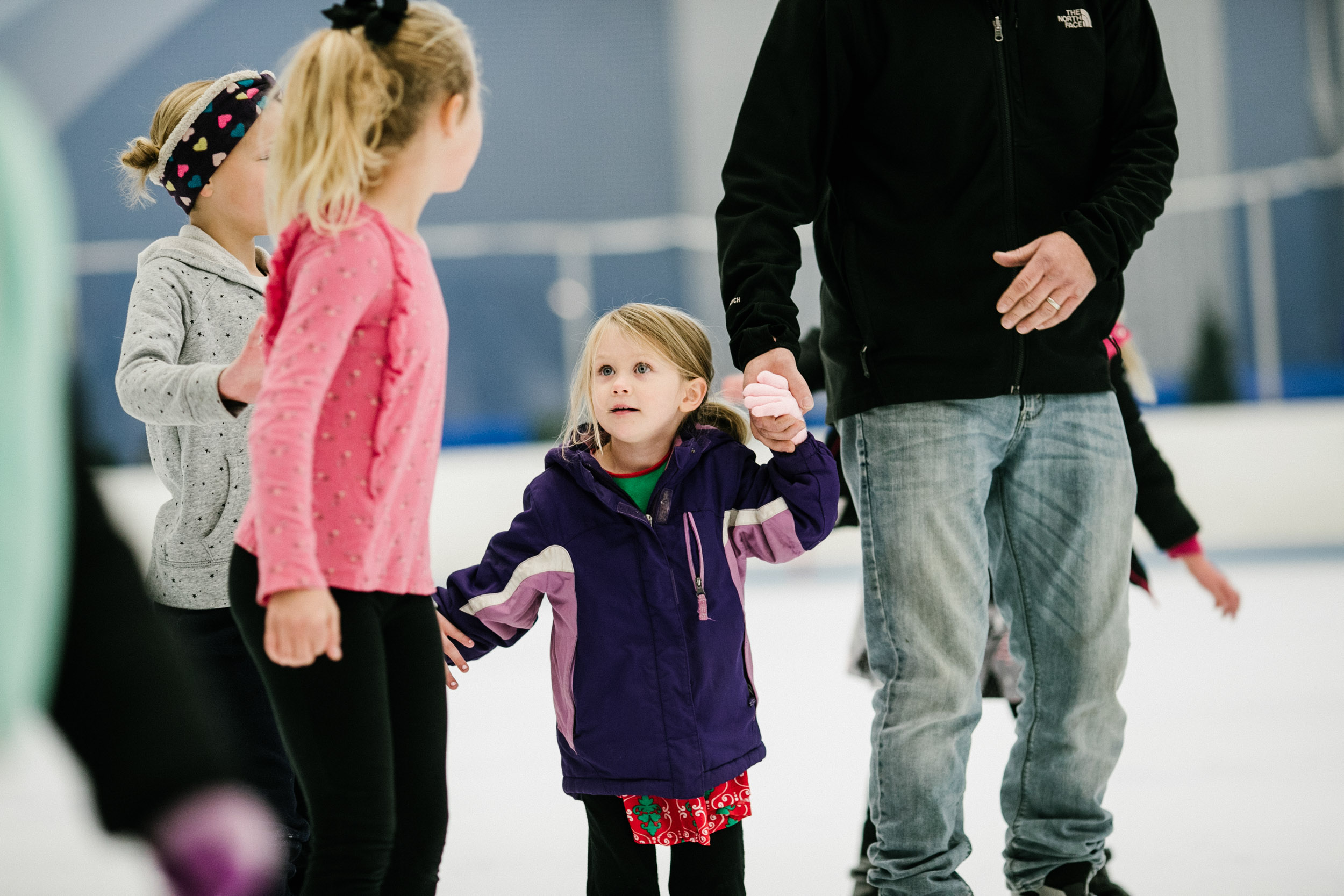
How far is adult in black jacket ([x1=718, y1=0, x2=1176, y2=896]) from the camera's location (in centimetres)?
153

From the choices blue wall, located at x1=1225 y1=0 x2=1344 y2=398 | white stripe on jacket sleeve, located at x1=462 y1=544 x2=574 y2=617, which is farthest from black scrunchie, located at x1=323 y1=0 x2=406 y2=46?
blue wall, located at x1=1225 y1=0 x2=1344 y2=398

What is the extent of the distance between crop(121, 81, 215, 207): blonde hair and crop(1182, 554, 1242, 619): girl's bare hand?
1.74 meters

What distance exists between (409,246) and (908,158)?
2.35 feet

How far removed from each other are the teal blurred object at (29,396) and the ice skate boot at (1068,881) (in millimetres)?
1449

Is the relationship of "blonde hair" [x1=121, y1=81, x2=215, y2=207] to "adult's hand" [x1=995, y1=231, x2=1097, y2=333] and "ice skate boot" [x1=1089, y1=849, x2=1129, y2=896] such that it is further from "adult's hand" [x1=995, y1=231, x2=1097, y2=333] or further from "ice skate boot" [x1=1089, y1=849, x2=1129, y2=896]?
"ice skate boot" [x1=1089, y1=849, x2=1129, y2=896]

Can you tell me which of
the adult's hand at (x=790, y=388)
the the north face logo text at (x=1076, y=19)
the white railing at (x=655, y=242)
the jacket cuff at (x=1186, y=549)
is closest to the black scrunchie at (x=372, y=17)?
the adult's hand at (x=790, y=388)

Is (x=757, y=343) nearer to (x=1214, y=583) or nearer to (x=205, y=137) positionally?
(x=205, y=137)

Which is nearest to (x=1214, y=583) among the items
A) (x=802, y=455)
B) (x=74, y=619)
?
(x=802, y=455)

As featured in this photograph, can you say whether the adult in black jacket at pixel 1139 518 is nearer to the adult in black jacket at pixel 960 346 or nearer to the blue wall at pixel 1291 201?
the adult in black jacket at pixel 960 346

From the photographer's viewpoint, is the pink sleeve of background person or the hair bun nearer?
the pink sleeve of background person

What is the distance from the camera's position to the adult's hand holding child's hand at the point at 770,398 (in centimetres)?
143

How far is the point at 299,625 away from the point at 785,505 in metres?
0.73

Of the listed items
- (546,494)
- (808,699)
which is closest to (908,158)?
(546,494)

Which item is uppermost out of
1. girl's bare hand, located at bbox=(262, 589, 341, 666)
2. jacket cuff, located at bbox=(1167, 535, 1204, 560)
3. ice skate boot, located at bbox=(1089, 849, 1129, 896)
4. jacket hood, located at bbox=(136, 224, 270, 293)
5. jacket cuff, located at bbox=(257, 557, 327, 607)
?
jacket hood, located at bbox=(136, 224, 270, 293)
